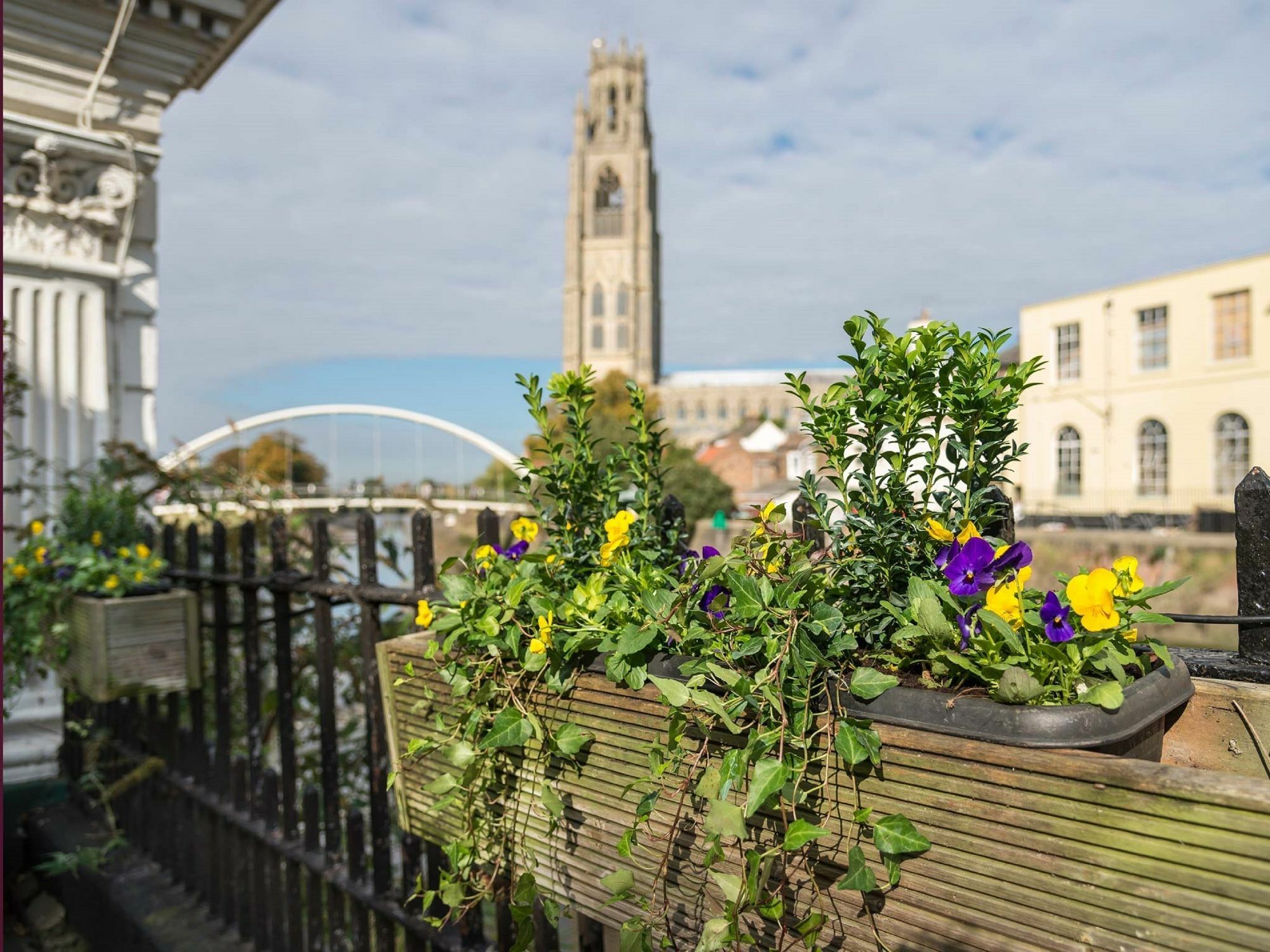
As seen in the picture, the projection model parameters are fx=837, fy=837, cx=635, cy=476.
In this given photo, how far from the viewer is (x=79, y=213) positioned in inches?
133

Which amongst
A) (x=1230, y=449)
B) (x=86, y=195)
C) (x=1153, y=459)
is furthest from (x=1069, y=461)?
(x=86, y=195)

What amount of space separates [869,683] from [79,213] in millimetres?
3785

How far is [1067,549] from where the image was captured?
17.8m

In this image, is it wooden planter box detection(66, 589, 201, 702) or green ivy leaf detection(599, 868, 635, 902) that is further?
wooden planter box detection(66, 589, 201, 702)

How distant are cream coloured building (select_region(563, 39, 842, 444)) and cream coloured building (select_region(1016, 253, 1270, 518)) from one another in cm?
4662

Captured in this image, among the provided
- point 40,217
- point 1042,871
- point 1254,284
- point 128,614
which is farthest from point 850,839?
point 1254,284

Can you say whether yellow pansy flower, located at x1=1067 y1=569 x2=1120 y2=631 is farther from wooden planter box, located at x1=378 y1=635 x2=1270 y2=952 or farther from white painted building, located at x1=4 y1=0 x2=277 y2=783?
white painted building, located at x1=4 y1=0 x2=277 y2=783

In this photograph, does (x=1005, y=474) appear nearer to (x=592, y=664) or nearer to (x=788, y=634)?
(x=788, y=634)

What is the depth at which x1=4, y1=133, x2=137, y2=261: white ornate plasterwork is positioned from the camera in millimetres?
3234

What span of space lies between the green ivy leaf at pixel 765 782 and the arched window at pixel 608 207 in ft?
249

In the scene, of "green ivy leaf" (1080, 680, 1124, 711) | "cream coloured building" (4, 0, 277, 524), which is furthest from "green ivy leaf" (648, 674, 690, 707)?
"cream coloured building" (4, 0, 277, 524)

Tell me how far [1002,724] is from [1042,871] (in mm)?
113

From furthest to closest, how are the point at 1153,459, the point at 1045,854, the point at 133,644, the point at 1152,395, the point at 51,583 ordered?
the point at 1153,459 < the point at 1152,395 < the point at 51,583 < the point at 133,644 < the point at 1045,854

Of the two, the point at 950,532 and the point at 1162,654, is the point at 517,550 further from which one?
the point at 1162,654
